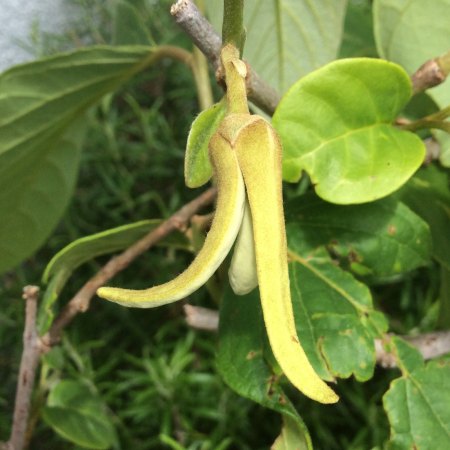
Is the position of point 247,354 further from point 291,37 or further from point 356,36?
point 356,36

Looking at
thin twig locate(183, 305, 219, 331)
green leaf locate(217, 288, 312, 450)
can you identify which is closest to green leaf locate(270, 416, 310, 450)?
green leaf locate(217, 288, 312, 450)

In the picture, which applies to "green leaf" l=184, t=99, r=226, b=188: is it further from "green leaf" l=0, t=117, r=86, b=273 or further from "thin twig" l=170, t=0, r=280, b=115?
"green leaf" l=0, t=117, r=86, b=273

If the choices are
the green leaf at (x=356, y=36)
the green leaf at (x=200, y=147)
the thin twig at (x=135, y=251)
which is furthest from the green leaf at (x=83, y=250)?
the green leaf at (x=356, y=36)

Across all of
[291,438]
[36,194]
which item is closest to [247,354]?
[291,438]

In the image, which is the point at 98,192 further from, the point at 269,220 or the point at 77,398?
the point at 269,220

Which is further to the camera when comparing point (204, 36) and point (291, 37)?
point (291, 37)
